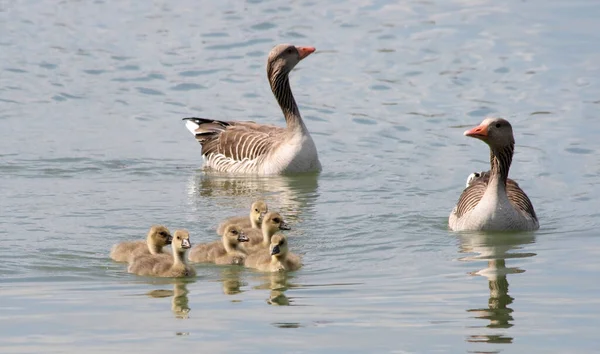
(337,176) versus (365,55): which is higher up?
(365,55)

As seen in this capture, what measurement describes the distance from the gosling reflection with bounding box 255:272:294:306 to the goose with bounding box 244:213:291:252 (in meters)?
0.91

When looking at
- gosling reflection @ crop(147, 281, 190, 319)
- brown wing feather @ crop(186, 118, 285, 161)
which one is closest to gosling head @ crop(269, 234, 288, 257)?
gosling reflection @ crop(147, 281, 190, 319)

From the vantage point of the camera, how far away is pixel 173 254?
13688mm

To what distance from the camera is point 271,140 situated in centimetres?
1972

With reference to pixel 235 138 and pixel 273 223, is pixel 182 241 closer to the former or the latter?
pixel 273 223

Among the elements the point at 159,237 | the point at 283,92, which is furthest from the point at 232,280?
the point at 283,92

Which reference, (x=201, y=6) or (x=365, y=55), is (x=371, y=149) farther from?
(x=201, y=6)


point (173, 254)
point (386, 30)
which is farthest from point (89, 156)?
point (386, 30)

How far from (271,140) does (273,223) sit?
5453mm

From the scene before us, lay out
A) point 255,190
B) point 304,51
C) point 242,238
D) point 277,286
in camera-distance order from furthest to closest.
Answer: point 304,51 < point 255,190 < point 242,238 < point 277,286

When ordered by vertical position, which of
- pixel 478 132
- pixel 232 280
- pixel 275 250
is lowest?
pixel 232 280

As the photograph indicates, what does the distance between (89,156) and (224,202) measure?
318 cm

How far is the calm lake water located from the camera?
1148 cm

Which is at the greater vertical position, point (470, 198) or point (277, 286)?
point (470, 198)
